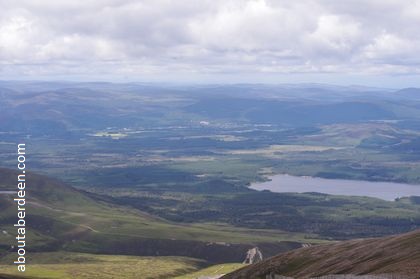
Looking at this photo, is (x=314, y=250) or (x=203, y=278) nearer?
(x=314, y=250)

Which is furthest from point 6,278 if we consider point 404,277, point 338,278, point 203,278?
point 404,277

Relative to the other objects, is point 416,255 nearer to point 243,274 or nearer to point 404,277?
point 404,277

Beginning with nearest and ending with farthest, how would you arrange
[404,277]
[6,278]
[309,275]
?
[404,277]
[309,275]
[6,278]

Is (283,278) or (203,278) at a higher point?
(283,278)

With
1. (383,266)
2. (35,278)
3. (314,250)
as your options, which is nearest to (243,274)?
(314,250)

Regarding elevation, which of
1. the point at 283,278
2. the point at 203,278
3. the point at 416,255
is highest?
the point at 416,255

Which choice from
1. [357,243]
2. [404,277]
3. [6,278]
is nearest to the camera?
[404,277]
